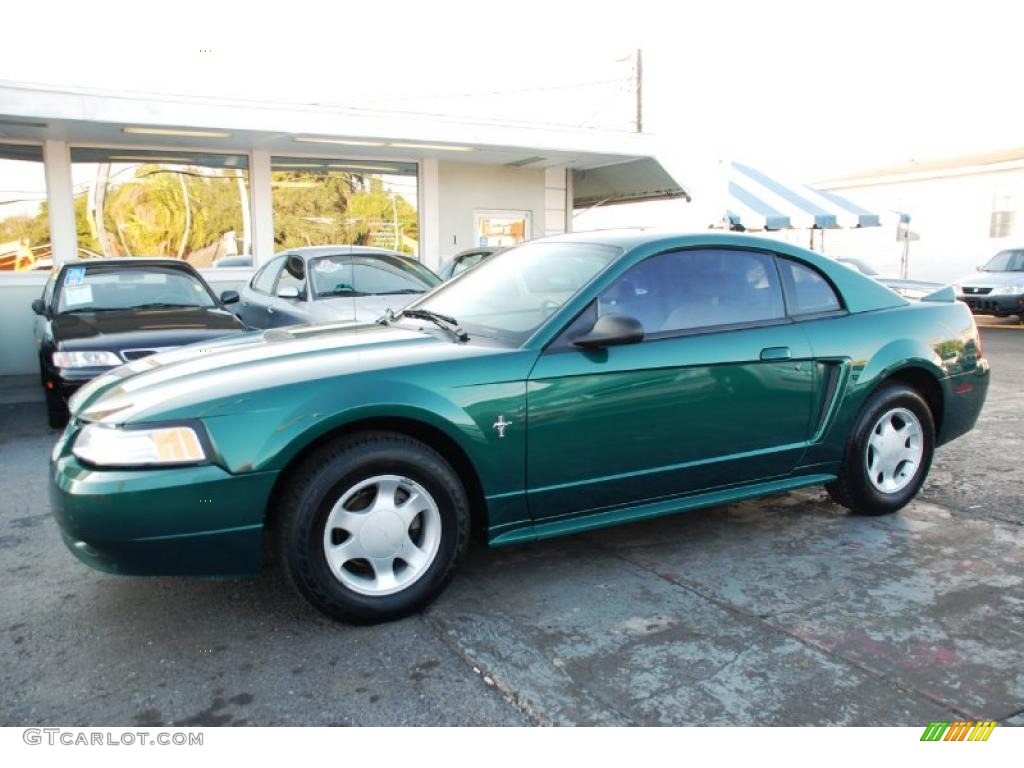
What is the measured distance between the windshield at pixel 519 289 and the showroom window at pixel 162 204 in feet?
29.6

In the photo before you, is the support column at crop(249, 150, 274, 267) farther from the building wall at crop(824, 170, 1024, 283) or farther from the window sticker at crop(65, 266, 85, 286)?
the building wall at crop(824, 170, 1024, 283)

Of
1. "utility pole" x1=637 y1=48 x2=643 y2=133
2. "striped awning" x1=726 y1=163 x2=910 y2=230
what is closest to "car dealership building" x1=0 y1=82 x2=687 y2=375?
"striped awning" x1=726 y1=163 x2=910 y2=230

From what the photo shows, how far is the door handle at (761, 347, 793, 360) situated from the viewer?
3.94m

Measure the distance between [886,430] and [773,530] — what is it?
2.75ft

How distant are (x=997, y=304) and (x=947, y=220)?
7.76 m

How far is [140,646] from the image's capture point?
304 cm

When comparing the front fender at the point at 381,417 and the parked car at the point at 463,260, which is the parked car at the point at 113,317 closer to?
the parked car at the point at 463,260

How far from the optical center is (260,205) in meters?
12.5

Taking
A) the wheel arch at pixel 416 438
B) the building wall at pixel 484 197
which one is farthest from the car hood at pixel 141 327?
the building wall at pixel 484 197

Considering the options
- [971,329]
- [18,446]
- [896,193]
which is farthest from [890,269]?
[18,446]

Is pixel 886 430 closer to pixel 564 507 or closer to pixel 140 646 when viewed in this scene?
pixel 564 507

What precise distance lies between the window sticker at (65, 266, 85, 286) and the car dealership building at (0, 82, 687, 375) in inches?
97.6

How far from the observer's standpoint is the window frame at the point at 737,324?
3.51 m
